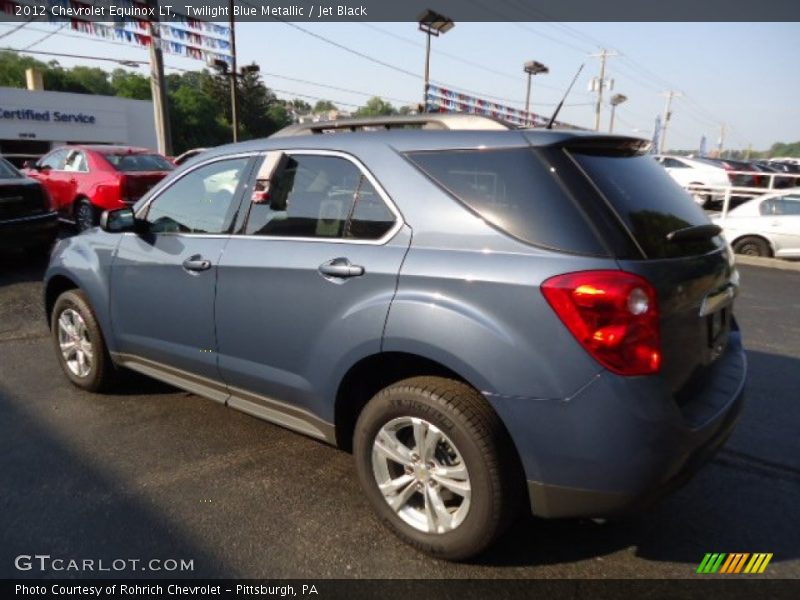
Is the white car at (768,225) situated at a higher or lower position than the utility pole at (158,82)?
lower

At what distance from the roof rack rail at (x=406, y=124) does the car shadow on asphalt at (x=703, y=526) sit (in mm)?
1636

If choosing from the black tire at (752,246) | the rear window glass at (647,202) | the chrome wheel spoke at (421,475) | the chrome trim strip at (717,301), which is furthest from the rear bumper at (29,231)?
the black tire at (752,246)

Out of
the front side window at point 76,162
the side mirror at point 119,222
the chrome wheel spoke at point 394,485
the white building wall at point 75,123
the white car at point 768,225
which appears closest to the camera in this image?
the chrome wheel spoke at point 394,485

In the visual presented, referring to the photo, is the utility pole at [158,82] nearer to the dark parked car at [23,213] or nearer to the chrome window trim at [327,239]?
the dark parked car at [23,213]

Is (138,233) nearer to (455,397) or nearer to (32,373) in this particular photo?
(32,373)

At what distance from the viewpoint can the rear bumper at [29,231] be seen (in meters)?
7.34

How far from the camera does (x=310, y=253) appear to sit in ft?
8.74

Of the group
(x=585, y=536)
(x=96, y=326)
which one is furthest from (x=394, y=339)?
(x=96, y=326)

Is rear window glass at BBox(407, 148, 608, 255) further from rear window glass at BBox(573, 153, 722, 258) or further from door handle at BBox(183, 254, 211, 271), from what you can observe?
door handle at BBox(183, 254, 211, 271)

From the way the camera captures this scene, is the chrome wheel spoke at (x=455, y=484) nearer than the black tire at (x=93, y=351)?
Yes

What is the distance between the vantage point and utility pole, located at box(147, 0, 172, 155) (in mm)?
15922

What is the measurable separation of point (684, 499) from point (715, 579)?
1.86 feet

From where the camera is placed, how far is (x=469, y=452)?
2.18 meters

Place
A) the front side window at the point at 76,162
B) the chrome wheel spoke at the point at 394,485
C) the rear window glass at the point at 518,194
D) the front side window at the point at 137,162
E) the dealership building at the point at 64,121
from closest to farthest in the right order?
the rear window glass at the point at 518,194, the chrome wheel spoke at the point at 394,485, the front side window at the point at 137,162, the front side window at the point at 76,162, the dealership building at the point at 64,121
